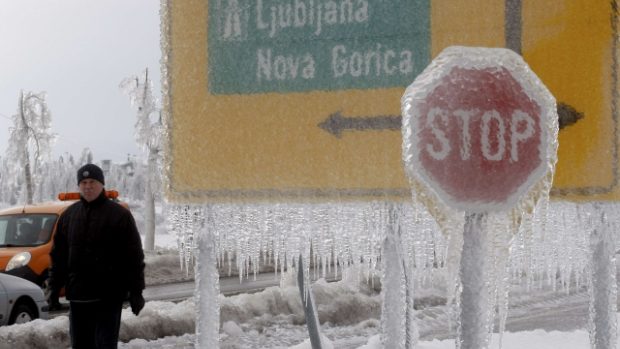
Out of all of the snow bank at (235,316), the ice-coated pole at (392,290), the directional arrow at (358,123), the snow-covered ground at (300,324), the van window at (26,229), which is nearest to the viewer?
the directional arrow at (358,123)

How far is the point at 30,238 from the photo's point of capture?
34.9 feet

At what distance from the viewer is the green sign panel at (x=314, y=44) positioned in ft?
8.23

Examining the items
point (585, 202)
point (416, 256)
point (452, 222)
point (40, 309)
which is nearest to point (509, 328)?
point (40, 309)

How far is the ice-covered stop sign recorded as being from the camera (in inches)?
52.0

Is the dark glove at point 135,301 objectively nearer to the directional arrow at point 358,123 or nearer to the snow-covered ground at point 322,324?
the snow-covered ground at point 322,324

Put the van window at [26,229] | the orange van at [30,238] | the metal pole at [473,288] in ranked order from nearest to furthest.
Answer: the metal pole at [473,288] → the orange van at [30,238] → the van window at [26,229]

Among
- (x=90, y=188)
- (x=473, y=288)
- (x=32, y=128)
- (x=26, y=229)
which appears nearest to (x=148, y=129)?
(x=32, y=128)

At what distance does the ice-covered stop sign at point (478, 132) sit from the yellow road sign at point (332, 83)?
113cm

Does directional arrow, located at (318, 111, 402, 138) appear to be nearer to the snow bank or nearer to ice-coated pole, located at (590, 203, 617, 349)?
ice-coated pole, located at (590, 203, 617, 349)

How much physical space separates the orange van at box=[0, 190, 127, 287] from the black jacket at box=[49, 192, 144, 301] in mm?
5497

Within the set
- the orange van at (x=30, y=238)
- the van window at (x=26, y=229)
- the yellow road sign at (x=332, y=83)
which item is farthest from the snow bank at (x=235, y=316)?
the yellow road sign at (x=332, y=83)

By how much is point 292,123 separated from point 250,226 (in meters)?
0.51

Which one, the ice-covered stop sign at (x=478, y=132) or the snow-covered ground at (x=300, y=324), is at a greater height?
the ice-covered stop sign at (x=478, y=132)

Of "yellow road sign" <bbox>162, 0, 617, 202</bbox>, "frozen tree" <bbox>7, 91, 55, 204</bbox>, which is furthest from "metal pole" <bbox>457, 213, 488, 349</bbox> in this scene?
"frozen tree" <bbox>7, 91, 55, 204</bbox>
